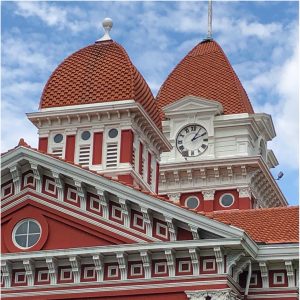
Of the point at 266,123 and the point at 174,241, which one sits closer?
the point at 174,241

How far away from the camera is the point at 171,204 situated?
28.1 meters

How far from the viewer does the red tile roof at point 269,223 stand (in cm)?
3016

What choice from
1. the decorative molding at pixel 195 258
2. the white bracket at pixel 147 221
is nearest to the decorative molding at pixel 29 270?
the white bracket at pixel 147 221

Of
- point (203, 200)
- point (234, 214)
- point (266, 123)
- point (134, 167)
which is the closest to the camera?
point (234, 214)

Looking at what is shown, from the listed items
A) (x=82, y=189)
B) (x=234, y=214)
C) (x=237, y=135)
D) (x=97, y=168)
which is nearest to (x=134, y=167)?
(x=97, y=168)

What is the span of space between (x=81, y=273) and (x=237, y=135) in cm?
2034

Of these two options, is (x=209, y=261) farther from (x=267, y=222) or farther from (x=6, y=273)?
(x=6, y=273)

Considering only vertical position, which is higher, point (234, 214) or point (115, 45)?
point (115, 45)

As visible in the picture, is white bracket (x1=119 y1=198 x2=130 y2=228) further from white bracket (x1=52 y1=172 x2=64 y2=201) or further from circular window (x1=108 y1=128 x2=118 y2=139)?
circular window (x1=108 y1=128 x2=118 y2=139)

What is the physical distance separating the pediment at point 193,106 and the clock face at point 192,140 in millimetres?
805

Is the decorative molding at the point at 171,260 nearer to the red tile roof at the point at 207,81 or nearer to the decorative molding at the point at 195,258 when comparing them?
the decorative molding at the point at 195,258

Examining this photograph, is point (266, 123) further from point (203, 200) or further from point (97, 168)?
point (97, 168)

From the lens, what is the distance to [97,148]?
37.9m

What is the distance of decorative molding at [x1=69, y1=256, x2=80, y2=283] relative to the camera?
28.7 m
